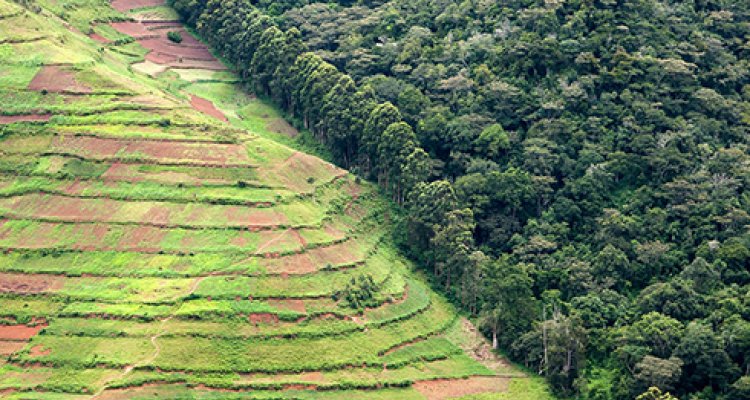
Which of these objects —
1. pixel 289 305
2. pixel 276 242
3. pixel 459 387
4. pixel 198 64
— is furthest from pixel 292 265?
pixel 198 64

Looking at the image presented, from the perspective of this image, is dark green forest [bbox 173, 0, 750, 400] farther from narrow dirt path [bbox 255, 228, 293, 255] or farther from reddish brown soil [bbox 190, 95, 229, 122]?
narrow dirt path [bbox 255, 228, 293, 255]

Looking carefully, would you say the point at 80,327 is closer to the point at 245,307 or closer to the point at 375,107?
the point at 245,307

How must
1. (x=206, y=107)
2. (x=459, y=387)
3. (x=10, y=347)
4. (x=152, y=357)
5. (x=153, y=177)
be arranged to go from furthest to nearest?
(x=206, y=107) < (x=153, y=177) < (x=459, y=387) < (x=10, y=347) < (x=152, y=357)

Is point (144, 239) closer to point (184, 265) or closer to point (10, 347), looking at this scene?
point (184, 265)

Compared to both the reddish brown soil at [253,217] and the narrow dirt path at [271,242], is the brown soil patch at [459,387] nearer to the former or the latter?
the narrow dirt path at [271,242]

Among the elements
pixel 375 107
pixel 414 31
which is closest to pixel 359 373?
pixel 375 107

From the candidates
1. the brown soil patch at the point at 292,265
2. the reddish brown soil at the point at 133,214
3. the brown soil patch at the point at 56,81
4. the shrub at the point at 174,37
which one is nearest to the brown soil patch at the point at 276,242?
the brown soil patch at the point at 292,265

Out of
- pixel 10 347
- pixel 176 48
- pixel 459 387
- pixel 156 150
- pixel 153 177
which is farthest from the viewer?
pixel 176 48
